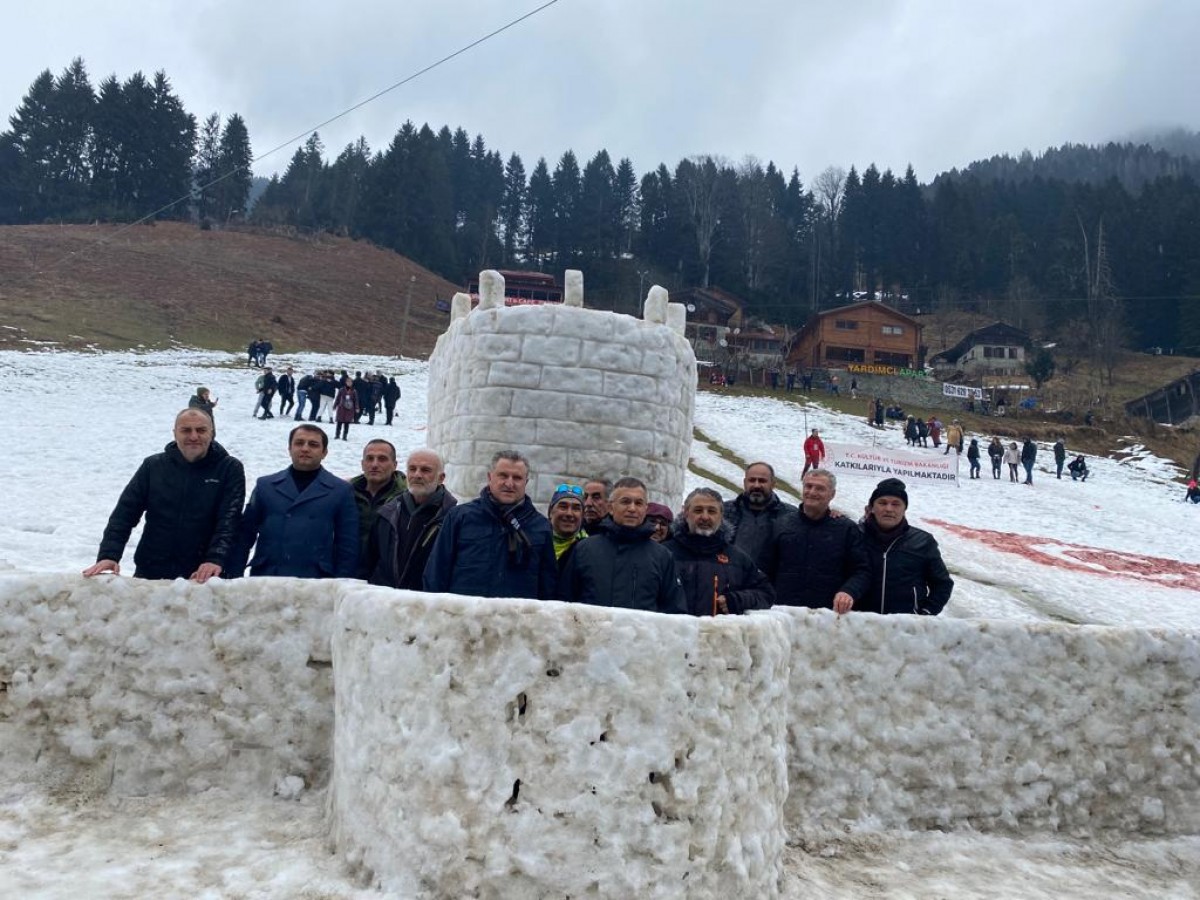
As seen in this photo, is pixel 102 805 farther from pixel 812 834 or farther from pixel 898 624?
pixel 898 624

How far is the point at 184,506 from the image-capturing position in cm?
457

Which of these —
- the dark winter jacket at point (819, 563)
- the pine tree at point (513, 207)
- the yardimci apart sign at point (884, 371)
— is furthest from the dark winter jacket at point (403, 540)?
the pine tree at point (513, 207)

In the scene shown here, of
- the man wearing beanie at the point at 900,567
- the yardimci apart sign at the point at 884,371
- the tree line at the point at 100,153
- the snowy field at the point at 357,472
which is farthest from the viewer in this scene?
the tree line at the point at 100,153

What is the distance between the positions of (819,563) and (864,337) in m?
51.7

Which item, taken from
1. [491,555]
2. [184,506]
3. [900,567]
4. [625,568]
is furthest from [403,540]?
[900,567]

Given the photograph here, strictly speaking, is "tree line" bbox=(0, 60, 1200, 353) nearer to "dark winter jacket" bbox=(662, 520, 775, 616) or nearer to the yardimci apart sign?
the yardimci apart sign

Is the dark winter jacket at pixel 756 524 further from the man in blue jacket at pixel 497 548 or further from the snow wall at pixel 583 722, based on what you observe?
the man in blue jacket at pixel 497 548

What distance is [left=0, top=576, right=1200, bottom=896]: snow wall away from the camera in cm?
316

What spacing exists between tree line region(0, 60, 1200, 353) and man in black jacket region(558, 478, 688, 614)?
60122mm

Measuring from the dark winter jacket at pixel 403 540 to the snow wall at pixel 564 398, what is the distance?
335 centimetres

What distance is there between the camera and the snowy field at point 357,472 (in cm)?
347

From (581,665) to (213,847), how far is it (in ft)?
5.40

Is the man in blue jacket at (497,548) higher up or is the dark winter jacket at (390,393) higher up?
the dark winter jacket at (390,393)

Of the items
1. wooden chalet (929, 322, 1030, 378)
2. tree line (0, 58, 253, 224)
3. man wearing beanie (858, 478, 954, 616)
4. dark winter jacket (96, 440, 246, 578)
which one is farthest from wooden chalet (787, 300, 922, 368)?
dark winter jacket (96, 440, 246, 578)
